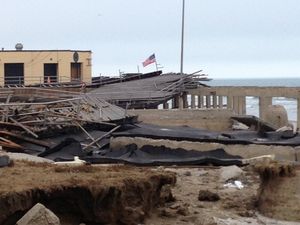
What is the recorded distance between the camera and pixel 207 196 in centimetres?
1134

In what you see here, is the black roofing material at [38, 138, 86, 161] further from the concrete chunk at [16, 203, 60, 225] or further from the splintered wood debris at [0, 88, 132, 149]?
the concrete chunk at [16, 203, 60, 225]

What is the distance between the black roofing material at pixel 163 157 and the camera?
15.0m

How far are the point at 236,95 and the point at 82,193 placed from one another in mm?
36892

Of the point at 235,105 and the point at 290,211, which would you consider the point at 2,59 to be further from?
the point at 290,211

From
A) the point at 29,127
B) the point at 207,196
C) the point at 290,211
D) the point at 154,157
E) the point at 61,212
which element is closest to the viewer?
the point at 61,212

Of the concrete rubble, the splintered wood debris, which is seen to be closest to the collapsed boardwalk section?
the concrete rubble

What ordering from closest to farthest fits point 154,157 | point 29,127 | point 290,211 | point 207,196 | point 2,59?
point 290,211 → point 207,196 → point 154,157 → point 29,127 → point 2,59

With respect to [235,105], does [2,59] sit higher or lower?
higher

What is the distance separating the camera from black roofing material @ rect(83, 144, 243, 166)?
15.0m

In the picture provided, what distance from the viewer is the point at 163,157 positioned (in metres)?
15.7

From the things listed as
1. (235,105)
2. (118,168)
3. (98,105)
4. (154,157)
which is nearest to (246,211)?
(118,168)

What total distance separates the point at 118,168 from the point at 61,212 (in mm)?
1875

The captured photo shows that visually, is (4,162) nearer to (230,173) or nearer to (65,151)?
(230,173)

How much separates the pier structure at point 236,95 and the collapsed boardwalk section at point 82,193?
85.4 feet
